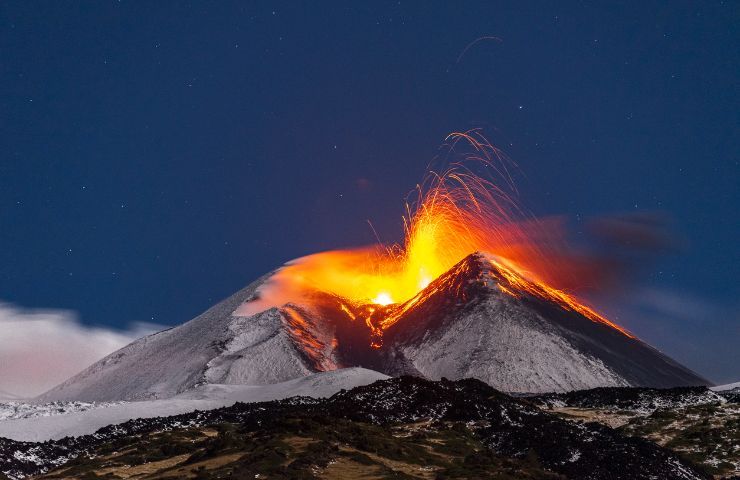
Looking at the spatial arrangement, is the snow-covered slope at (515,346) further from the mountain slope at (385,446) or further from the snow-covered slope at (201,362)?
the mountain slope at (385,446)

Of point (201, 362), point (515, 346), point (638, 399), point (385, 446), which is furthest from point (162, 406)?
point (515, 346)

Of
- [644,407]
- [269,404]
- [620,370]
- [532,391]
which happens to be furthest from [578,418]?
[620,370]

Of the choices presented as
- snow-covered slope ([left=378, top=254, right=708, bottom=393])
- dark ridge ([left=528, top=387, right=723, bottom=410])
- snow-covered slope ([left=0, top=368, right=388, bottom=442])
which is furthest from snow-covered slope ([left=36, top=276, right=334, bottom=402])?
dark ridge ([left=528, top=387, right=723, bottom=410])

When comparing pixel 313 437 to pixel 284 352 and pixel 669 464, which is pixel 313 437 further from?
pixel 284 352

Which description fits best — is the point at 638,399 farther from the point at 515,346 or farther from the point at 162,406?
the point at 515,346

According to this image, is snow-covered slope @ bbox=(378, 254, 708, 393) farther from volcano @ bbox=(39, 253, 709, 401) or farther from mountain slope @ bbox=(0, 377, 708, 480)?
mountain slope @ bbox=(0, 377, 708, 480)

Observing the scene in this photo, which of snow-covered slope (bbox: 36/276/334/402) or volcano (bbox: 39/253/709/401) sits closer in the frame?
snow-covered slope (bbox: 36/276/334/402)
